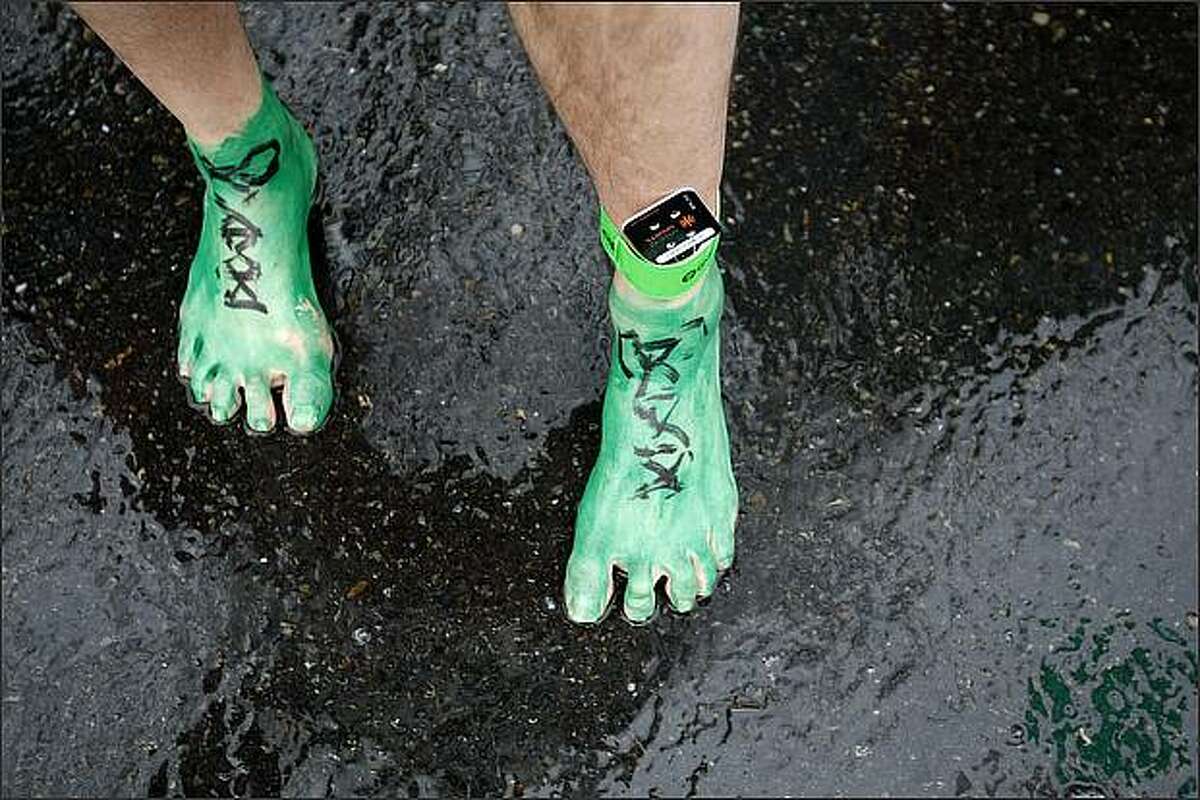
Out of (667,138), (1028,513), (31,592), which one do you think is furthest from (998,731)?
(31,592)

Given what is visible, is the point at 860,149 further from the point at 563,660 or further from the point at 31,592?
the point at 31,592

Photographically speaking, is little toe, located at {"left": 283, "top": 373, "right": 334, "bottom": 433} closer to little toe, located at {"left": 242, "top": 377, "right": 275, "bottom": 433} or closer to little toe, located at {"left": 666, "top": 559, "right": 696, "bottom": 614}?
little toe, located at {"left": 242, "top": 377, "right": 275, "bottom": 433}

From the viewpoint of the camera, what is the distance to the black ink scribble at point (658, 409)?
1.59 metres

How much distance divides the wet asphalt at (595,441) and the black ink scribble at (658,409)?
0.16m

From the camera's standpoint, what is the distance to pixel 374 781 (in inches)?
66.4

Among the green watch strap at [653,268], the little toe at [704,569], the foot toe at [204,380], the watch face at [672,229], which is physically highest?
the watch face at [672,229]

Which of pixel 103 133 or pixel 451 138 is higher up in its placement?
pixel 103 133

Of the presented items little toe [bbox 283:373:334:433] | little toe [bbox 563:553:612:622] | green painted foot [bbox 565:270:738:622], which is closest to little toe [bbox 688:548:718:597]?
green painted foot [bbox 565:270:738:622]

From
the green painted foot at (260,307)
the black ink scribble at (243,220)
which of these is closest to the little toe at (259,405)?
the green painted foot at (260,307)

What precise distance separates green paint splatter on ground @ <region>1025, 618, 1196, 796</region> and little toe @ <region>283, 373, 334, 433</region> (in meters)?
1.03

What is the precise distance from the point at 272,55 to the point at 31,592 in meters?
0.90

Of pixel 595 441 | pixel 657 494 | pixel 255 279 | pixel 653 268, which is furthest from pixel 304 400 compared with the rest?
pixel 653 268

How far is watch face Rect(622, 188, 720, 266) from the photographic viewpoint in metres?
1.32

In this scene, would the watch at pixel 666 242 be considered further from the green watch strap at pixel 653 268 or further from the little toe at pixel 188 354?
the little toe at pixel 188 354
